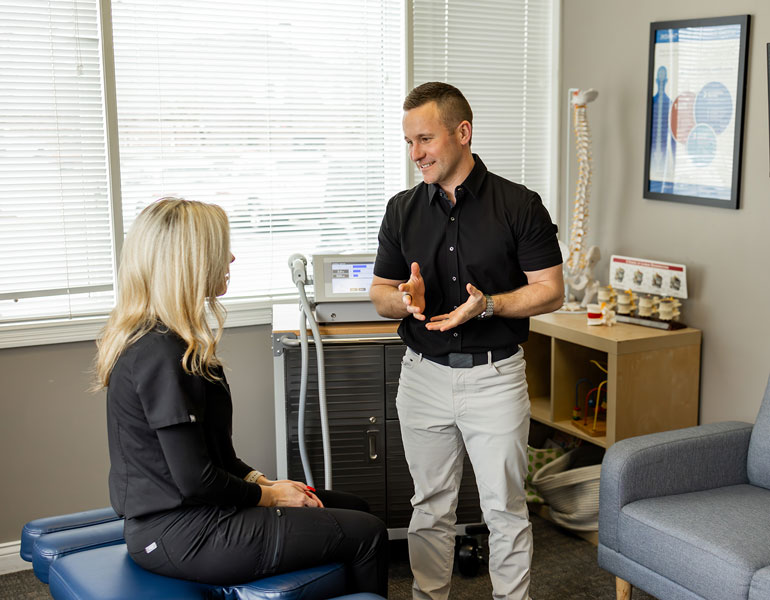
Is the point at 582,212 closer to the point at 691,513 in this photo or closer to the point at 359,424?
the point at 359,424

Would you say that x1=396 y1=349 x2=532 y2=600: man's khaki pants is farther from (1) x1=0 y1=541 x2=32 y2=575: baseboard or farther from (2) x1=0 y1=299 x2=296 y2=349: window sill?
(1) x1=0 y1=541 x2=32 y2=575: baseboard

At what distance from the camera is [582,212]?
127 inches

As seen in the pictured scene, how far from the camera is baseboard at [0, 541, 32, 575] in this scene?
9.40 ft

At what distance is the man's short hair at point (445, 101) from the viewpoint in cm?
211

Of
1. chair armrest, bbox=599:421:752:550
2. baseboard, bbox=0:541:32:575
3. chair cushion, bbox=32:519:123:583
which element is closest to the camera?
chair cushion, bbox=32:519:123:583

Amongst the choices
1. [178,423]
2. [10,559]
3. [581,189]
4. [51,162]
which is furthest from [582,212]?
[10,559]

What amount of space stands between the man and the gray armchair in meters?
0.34

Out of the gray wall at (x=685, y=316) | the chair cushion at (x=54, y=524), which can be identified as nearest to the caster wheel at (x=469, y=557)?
the gray wall at (x=685, y=316)

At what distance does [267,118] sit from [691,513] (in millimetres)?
1960

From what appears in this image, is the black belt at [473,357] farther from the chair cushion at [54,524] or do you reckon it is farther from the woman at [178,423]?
the chair cushion at [54,524]

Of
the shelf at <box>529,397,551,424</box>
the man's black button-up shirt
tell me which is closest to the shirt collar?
the man's black button-up shirt

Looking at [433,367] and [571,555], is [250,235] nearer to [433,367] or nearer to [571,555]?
[433,367]

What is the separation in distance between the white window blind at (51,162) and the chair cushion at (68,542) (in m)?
1.11

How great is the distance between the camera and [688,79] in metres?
2.96
